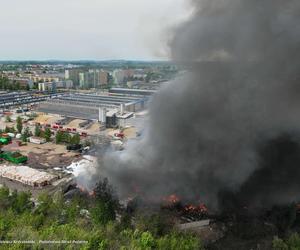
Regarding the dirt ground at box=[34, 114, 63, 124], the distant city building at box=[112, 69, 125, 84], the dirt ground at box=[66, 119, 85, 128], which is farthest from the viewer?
the distant city building at box=[112, 69, 125, 84]

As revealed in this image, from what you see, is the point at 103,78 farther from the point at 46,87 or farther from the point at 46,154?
the point at 46,154

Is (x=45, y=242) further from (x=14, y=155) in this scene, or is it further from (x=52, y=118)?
(x=52, y=118)

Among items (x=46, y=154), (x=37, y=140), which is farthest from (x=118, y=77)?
(x=46, y=154)

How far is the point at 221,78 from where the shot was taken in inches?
631

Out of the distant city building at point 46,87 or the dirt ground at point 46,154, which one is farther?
the distant city building at point 46,87

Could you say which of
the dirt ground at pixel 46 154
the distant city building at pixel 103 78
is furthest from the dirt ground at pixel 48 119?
the distant city building at pixel 103 78

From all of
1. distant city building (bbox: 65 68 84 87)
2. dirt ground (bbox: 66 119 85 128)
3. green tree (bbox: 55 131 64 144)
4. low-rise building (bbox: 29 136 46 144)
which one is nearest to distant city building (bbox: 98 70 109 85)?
distant city building (bbox: 65 68 84 87)

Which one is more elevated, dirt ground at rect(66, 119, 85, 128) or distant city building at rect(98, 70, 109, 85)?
distant city building at rect(98, 70, 109, 85)

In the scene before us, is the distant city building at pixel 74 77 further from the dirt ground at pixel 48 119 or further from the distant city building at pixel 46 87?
the dirt ground at pixel 48 119

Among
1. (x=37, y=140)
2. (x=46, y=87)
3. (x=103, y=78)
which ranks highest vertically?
(x=103, y=78)

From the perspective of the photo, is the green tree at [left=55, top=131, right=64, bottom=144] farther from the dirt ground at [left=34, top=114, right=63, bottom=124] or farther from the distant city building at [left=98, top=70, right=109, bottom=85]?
the distant city building at [left=98, top=70, right=109, bottom=85]

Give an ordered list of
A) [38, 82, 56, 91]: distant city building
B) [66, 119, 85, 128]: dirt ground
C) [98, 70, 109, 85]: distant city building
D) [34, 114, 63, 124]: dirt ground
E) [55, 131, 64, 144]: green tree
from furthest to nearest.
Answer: [98, 70, 109, 85]: distant city building
[38, 82, 56, 91]: distant city building
[34, 114, 63, 124]: dirt ground
[66, 119, 85, 128]: dirt ground
[55, 131, 64, 144]: green tree

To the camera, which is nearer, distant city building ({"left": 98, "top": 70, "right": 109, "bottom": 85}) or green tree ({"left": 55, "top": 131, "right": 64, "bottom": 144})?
green tree ({"left": 55, "top": 131, "right": 64, "bottom": 144})

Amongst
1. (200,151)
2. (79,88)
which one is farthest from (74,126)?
(79,88)
